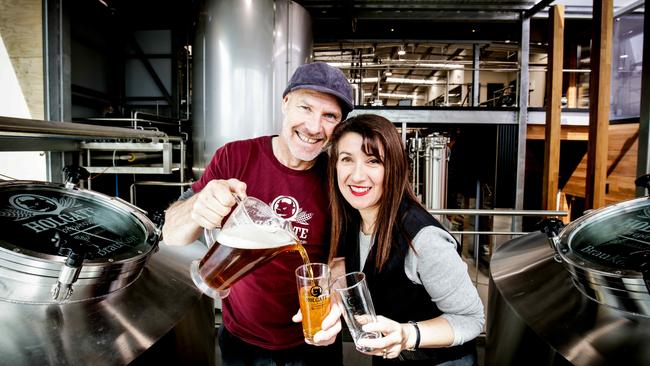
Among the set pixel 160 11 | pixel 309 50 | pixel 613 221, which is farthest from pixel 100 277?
pixel 160 11

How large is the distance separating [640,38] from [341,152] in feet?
25.5

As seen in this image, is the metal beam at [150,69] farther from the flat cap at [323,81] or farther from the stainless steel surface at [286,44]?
the flat cap at [323,81]

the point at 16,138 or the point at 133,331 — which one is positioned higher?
the point at 16,138

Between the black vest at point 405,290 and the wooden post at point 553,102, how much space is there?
4.60 metres

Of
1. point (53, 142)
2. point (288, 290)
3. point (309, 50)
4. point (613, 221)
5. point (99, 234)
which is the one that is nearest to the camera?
point (99, 234)

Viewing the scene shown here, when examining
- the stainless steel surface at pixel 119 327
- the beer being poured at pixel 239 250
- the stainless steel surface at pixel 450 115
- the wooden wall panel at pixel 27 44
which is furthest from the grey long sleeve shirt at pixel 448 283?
the stainless steel surface at pixel 450 115

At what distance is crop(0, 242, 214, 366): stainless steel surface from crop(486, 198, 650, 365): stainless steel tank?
942 millimetres

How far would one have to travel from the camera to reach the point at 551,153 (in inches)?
201

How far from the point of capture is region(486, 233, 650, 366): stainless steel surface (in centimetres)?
86

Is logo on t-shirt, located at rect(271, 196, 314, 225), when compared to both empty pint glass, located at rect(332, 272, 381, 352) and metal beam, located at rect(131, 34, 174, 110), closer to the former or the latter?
empty pint glass, located at rect(332, 272, 381, 352)

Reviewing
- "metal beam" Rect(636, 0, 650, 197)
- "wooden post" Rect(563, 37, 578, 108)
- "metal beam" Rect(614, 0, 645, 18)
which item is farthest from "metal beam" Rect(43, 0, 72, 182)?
"wooden post" Rect(563, 37, 578, 108)

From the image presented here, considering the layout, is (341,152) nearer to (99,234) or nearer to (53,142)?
(99,234)

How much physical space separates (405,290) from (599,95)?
162 inches

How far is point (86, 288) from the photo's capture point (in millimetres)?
862
